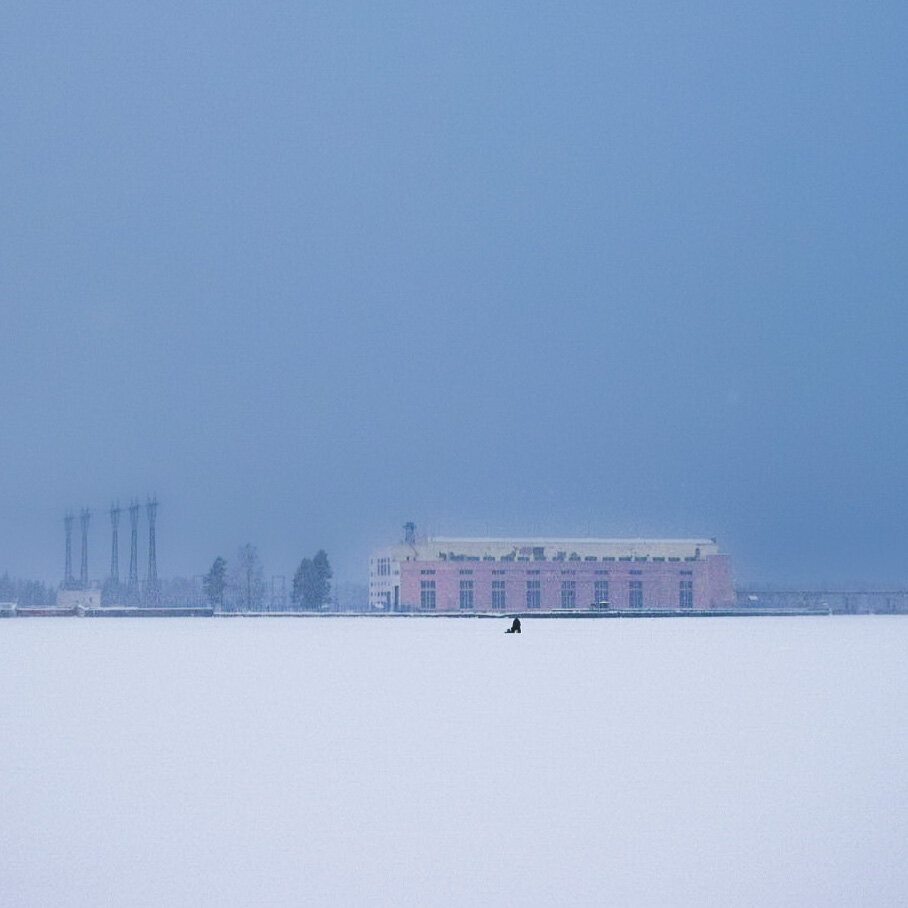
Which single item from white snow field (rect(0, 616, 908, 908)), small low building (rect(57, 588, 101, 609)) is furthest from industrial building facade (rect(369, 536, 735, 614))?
white snow field (rect(0, 616, 908, 908))

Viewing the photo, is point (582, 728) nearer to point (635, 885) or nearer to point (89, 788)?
point (89, 788)

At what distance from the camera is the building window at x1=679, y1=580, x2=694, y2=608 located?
135875 mm

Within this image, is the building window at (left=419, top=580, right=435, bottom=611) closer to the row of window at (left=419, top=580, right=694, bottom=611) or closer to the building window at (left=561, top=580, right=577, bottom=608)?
the row of window at (left=419, top=580, right=694, bottom=611)

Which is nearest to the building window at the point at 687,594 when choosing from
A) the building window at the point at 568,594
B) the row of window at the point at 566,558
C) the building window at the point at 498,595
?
the row of window at the point at 566,558

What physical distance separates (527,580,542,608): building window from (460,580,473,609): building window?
4.88 metres

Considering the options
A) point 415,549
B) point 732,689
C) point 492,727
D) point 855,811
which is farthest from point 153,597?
point 855,811

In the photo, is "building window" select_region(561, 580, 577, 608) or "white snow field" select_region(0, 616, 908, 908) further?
"building window" select_region(561, 580, 577, 608)

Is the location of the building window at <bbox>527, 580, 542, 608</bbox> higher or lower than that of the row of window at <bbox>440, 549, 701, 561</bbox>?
lower

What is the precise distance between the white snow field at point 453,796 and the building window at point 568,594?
338 feet

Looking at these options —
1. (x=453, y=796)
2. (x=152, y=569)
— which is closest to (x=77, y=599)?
(x=152, y=569)

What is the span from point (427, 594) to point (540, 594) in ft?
31.6

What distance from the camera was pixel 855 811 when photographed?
1376cm

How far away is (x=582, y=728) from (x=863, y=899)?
36.7 ft

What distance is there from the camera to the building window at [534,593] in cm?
13300
